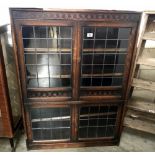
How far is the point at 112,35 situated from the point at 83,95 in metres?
0.68

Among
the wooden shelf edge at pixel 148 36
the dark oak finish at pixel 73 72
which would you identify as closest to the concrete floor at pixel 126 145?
the dark oak finish at pixel 73 72

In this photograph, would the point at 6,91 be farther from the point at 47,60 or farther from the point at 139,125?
the point at 139,125

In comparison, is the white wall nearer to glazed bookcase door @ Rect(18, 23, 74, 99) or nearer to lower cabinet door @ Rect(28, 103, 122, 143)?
glazed bookcase door @ Rect(18, 23, 74, 99)

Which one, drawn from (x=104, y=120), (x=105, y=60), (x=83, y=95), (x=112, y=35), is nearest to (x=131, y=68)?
(x=105, y=60)

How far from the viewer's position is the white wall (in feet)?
6.72

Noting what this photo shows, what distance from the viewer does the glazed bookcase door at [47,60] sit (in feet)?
5.18

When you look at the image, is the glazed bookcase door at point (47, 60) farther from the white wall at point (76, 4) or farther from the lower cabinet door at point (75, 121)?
the white wall at point (76, 4)

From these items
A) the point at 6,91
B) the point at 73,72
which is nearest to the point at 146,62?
the point at 73,72

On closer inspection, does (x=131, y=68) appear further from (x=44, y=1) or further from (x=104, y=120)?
(x=44, y=1)

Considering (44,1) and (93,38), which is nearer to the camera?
(93,38)

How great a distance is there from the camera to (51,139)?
212 centimetres

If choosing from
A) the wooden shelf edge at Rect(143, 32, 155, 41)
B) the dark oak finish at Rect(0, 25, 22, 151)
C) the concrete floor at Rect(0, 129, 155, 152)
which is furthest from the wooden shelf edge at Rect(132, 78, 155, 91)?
the dark oak finish at Rect(0, 25, 22, 151)

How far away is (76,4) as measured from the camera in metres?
→ 2.09

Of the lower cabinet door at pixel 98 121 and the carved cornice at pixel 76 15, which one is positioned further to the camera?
the lower cabinet door at pixel 98 121
